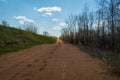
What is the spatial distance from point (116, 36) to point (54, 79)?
21.7 metres

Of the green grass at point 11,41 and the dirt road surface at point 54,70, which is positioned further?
the green grass at point 11,41

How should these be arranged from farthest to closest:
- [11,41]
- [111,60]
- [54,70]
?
[11,41] → [111,60] → [54,70]

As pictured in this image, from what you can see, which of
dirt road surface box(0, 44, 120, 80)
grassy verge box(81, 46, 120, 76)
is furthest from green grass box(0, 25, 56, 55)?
grassy verge box(81, 46, 120, 76)

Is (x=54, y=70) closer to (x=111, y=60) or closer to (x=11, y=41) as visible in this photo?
(x=111, y=60)

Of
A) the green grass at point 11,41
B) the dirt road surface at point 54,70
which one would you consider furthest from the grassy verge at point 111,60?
the green grass at point 11,41

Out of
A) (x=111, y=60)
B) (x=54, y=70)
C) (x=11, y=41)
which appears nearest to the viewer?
(x=54, y=70)

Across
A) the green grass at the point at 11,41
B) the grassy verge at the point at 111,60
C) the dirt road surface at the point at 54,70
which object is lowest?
the dirt road surface at the point at 54,70

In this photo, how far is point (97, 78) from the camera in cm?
832

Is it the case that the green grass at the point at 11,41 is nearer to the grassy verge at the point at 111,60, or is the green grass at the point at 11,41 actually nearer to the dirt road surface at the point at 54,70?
the dirt road surface at the point at 54,70

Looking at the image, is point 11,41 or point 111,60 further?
point 11,41

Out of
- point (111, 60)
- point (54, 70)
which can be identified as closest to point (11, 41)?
point (111, 60)

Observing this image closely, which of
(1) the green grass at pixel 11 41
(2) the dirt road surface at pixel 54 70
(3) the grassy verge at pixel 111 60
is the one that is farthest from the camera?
(1) the green grass at pixel 11 41

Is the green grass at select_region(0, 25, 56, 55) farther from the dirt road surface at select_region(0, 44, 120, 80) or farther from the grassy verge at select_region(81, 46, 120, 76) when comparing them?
the grassy verge at select_region(81, 46, 120, 76)

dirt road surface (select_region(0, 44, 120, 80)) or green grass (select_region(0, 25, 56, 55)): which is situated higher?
green grass (select_region(0, 25, 56, 55))
